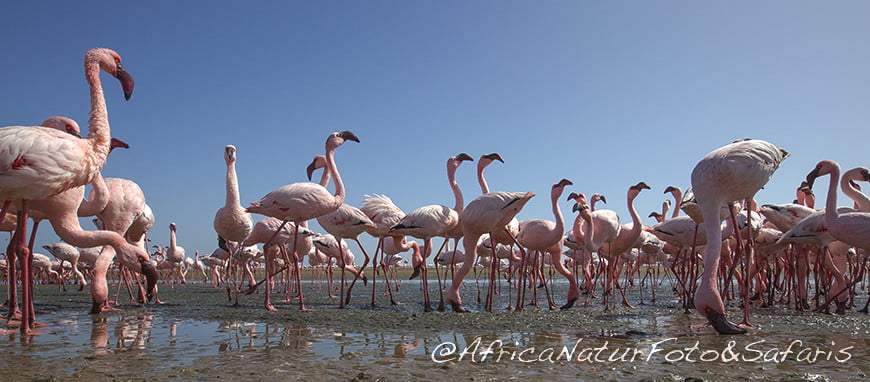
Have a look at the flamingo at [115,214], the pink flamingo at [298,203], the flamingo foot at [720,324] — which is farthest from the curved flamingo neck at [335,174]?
the flamingo foot at [720,324]

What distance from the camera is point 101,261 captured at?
8.80 metres

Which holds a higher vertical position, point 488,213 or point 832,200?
point 488,213

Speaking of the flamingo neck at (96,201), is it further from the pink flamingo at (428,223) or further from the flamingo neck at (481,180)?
the flamingo neck at (481,180)

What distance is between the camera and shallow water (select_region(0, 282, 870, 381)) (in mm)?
4176

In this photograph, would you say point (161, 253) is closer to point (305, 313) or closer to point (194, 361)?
point (305, 313)

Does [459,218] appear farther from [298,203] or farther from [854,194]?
[854,194]

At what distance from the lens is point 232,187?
10.9 meters

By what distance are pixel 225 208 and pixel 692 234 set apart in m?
9.16

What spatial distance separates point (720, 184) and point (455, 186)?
212 inches

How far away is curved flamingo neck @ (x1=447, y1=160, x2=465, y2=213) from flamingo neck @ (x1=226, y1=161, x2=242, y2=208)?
170 inches

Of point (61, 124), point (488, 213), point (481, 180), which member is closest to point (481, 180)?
point (481, 180)

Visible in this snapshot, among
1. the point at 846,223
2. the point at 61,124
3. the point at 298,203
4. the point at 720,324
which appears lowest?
the point at 720,324

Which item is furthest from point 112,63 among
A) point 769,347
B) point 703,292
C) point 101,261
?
point 769,347

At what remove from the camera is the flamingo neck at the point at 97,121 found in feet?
21.2
